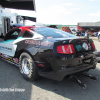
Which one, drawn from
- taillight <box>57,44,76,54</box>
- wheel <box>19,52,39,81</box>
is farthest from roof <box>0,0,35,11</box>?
taillight <box>57,44,76,54</box>

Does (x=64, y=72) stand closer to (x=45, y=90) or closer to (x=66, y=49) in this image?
(x=66, y=49)

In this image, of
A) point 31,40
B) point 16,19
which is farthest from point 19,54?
point 16,19

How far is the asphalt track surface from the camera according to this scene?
205 cm

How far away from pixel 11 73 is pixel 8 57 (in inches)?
23.9

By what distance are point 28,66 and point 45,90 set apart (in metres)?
0.78

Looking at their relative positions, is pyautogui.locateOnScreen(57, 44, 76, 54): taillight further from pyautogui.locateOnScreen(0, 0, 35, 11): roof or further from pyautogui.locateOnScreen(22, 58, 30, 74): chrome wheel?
pyautogui.locateOnScreen(0, 0, 35, 11): roof

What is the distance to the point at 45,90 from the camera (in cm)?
230

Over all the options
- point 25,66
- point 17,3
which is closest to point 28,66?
point 25,66

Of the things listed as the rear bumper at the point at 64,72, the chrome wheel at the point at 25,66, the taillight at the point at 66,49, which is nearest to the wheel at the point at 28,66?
the chrome wheel at the point at 25,66

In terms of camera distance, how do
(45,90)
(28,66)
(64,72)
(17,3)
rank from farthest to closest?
(17,3) → (28,66) → (45,90) → (64,72)

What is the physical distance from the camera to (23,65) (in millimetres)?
2840

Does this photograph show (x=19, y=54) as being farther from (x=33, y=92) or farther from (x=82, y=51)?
(x=82, y=51)

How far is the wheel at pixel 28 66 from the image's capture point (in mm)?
2449

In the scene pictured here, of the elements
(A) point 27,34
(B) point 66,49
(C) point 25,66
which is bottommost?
(C) point 25,66
